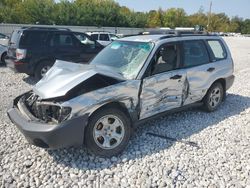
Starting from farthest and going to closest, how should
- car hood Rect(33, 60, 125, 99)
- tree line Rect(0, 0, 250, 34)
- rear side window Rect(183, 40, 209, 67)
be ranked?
tree line Rect(0, 0, 250, 34)
rear side window Rect(183, 40, 209, 67)
car hood Rect(33, 60, 125, 99)

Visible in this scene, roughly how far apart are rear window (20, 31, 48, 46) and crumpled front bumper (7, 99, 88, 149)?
5515mm

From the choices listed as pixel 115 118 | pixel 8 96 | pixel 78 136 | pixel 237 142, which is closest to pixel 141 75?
pixel 115 118

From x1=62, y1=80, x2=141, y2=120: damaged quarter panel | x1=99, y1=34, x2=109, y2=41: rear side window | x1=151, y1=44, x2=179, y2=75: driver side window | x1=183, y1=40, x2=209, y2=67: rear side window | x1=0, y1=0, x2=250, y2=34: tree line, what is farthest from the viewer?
x1=0, y1=0, x2=250, y2=34: tree line

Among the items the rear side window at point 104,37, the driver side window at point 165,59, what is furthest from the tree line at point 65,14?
the driver side window at point 165,59

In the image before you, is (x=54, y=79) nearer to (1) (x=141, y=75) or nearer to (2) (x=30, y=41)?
(1) (x=141, y=75)

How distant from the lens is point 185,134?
4516 millimetres

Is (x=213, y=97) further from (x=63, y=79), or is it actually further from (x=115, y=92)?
(x=63, y=79)

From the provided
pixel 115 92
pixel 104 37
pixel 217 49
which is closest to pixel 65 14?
pixel 104 37

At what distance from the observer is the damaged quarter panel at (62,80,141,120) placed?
3.32 meters

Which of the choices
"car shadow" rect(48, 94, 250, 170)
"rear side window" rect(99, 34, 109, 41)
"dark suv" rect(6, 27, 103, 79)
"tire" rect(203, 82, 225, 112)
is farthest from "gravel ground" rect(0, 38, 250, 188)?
"rear side window" rect(99, 34, 109, 41)

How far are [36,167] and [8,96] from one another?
3.87 metres

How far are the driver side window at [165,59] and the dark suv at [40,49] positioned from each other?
5.11 m

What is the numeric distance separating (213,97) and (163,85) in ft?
6.21

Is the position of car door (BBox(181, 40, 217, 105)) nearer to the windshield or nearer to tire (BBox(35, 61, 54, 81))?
the windshield
